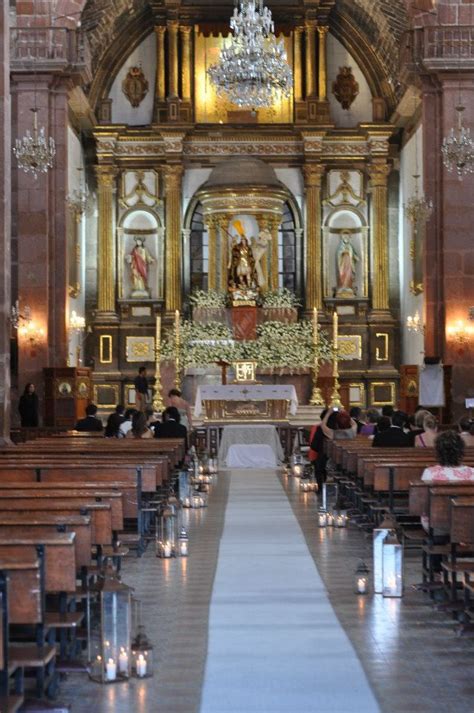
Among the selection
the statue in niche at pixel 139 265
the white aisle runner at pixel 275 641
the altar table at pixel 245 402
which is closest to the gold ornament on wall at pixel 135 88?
the statue in niche at pixel 139 265

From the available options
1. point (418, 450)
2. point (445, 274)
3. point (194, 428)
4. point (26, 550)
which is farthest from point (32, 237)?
point (26, 550)

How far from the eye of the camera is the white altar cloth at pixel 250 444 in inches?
1083

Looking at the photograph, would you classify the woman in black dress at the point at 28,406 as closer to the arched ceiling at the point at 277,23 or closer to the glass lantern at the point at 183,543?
the arched ceiling at the point at 277,23

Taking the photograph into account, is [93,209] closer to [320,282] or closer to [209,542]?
[320,282]

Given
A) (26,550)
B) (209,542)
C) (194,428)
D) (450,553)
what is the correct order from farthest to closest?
(194,428) → (209,542) → (450,553) → (26,550)

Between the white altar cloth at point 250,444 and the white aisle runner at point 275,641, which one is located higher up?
the white altar cloth at point 250,444

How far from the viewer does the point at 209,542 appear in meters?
15.1

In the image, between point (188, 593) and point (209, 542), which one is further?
point (209, 542)

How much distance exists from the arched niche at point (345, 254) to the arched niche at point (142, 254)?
435 centimetres

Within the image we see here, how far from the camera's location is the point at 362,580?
448 inches

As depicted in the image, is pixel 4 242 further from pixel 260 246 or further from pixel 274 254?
pixel 274 254

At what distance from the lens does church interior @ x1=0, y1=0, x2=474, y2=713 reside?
832cm

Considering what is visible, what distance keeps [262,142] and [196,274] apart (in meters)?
3.87

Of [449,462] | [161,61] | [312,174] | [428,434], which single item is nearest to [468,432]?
[428,434]
